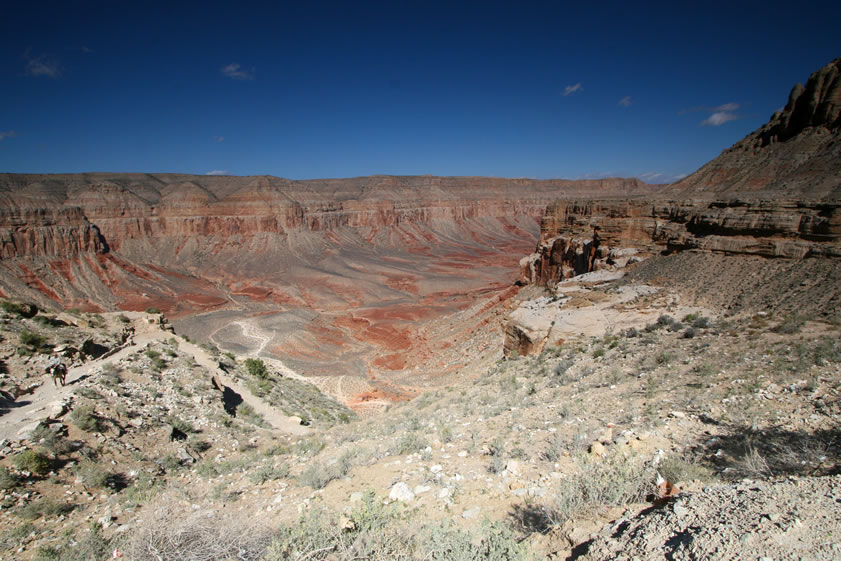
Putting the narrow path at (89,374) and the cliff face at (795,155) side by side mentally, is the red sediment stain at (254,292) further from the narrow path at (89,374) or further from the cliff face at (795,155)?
the cliff face at (795,155)

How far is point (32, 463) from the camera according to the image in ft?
22.3

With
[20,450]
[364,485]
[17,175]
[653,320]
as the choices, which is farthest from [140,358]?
[17,175]

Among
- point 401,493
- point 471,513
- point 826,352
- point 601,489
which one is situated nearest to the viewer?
point 601,489

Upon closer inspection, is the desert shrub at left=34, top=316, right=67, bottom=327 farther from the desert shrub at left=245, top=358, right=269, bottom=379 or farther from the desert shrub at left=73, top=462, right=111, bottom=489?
the desert shrub at left=73, top=462, right=111, bottom=489

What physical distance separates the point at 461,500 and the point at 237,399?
12840mm

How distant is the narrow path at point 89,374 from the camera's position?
9.09m

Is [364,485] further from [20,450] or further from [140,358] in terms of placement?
[140,358]

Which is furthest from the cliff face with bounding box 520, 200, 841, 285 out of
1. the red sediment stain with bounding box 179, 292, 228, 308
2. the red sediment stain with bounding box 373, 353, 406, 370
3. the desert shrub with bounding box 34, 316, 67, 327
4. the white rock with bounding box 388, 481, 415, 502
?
the red sediment stain with bounding box 179, 292, 228, 308

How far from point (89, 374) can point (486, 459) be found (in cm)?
1197

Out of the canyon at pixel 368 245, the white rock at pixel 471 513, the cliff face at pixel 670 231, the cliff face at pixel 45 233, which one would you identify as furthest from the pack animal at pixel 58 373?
the cliff face at pixel 45 233

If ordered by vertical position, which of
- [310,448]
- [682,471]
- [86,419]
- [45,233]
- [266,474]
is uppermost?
[45,233]

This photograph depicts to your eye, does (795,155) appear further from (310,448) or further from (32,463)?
(32,463)

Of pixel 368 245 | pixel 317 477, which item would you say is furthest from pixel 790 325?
pixel 368 245

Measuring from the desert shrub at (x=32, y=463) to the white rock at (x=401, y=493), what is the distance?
589 cm
